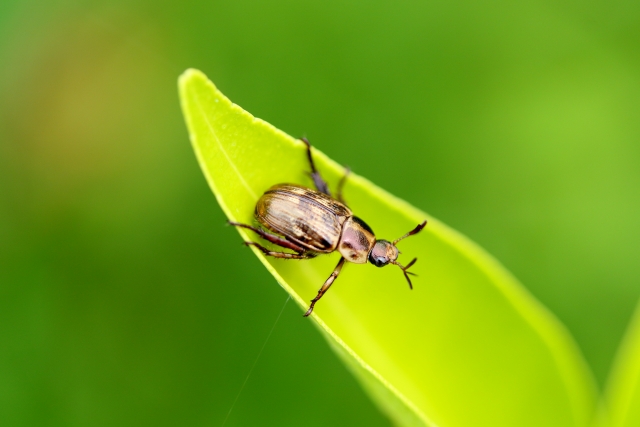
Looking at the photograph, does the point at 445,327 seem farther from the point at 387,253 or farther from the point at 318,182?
the point at 318,182

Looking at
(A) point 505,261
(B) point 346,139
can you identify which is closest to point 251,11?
(B) point 346,139

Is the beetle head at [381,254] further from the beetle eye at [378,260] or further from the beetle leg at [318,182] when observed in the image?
the beetle leg at [318,182]

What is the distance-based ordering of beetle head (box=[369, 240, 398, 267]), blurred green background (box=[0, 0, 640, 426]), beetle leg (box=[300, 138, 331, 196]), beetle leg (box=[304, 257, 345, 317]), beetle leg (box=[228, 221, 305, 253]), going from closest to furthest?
beetle leg (box=[304, 257, 345, 317]) → beetle leg (box=[300, 138, 331, 196]) → beetle head (box=[369, 240, 398, 267]) → beetle leg (box=[228, 221, 305, 253]) → blurred green background (box=[0, 0, 640, 426])

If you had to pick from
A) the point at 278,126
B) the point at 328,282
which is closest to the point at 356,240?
the point at 328,282

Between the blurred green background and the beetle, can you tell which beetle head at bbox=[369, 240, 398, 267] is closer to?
the beetle

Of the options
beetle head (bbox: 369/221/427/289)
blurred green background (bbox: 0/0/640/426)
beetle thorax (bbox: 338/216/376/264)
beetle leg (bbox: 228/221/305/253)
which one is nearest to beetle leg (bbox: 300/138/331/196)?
beetle thorax (bbox: 338/216/376/264)

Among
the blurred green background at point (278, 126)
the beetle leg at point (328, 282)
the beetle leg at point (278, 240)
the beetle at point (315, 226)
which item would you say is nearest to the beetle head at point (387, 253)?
the beetle at point (315, 226)
